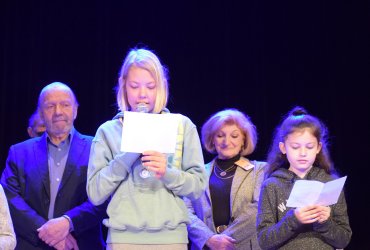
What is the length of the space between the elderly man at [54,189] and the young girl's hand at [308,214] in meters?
1.45

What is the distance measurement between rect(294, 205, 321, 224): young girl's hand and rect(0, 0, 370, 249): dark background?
9.24 ft

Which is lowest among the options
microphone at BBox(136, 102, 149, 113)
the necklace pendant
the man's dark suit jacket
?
the man's dark suit jacket

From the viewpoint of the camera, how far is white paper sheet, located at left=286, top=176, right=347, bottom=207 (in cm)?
264

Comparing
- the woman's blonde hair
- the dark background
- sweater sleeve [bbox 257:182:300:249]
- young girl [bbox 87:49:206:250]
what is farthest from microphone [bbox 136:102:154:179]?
the dark background

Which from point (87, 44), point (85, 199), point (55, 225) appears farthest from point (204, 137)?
point (87, 44)

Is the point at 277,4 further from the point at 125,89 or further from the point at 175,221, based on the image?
the point at 175,221

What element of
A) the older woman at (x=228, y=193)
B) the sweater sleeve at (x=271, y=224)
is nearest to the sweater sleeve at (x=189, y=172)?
the sweater sleeve at (x=271, y=224)

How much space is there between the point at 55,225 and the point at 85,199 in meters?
0.29

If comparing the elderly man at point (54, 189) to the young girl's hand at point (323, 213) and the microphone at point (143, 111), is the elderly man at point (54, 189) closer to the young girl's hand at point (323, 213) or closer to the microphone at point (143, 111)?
the microphone at point (143, 111)

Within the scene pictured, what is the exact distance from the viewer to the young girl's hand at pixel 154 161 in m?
2.55

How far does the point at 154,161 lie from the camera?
2.55m

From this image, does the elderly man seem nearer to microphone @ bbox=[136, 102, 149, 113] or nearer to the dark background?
microphone @ bbox=[136, 102, 149, 113]

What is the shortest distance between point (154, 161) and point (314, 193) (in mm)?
752

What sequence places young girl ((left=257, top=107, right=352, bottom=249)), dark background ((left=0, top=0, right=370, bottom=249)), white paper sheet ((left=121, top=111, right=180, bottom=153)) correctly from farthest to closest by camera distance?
dark background ((left=0, top=0, right=370, bottom=249)) → young girl ((left=257, top=107, right=352, bottom=249)) → white paper sheet ((left=121, top=111, right=180, bottom=153))
